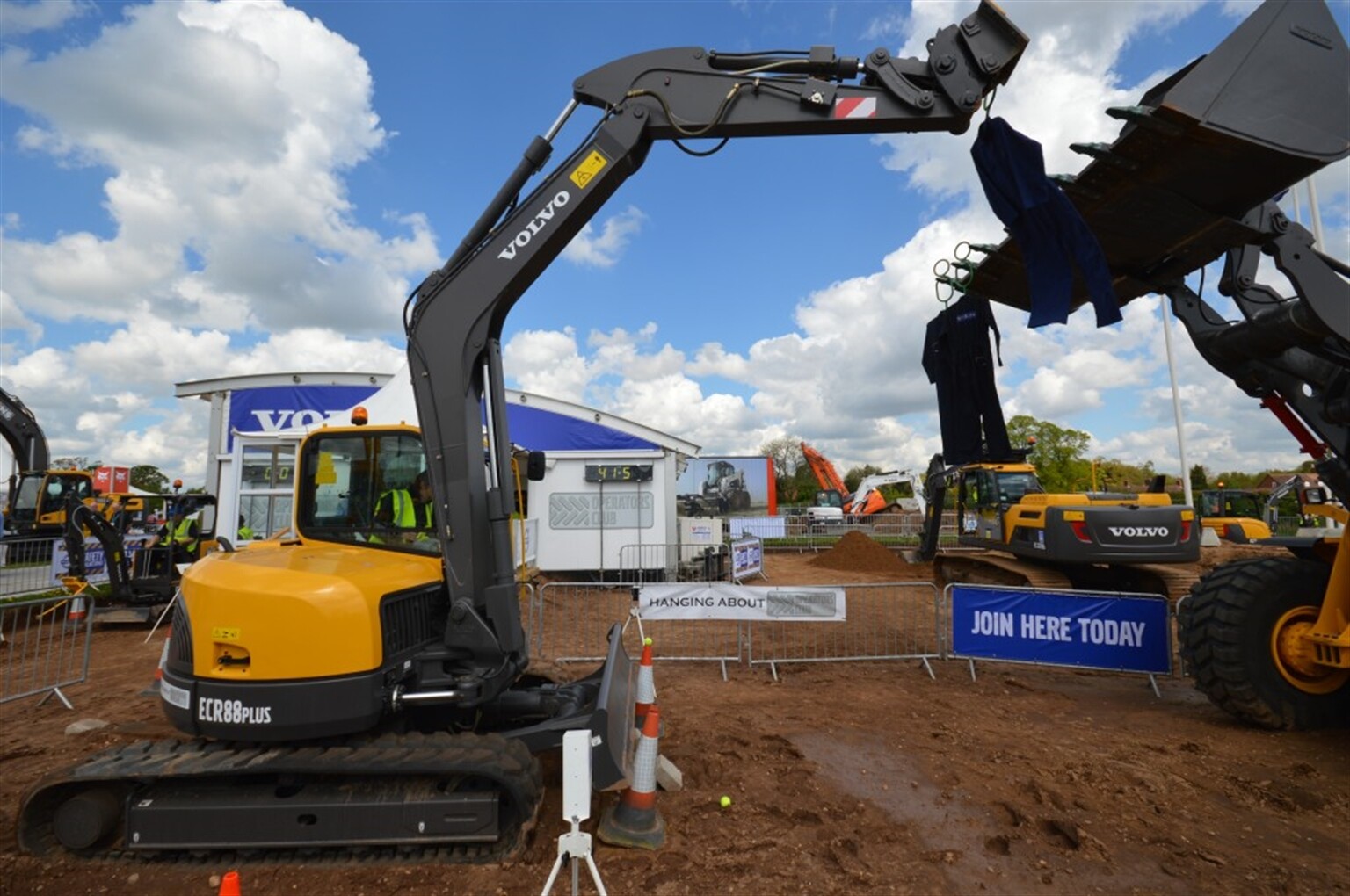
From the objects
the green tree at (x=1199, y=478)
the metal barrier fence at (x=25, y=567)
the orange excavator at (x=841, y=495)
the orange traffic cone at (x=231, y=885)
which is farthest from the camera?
the green tree at (x=1199, y=478)

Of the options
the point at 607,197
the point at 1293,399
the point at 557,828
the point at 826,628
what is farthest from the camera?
the point at 826,628

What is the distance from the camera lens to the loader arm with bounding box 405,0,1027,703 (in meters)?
4.25

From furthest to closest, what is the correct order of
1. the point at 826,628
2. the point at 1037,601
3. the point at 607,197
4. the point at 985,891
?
the point at 826,628
the point at 1037,601
the point at 607,197
the point at 985,891

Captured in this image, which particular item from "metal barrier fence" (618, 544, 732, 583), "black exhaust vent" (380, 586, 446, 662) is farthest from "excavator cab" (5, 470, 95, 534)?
"black exhaust vent" (380, 586, 446, 662)

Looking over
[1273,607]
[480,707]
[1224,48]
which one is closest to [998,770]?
[1273,607]

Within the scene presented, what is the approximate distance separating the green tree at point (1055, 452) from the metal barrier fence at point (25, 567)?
38549mm

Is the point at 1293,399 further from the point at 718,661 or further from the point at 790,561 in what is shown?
the point at 790,561

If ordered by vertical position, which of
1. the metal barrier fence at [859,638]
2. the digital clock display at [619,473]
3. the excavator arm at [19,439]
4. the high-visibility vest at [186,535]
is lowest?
the metal barrier fence at [859,638]

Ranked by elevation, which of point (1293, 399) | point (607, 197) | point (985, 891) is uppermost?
point (607, 197)

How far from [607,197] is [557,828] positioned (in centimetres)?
403

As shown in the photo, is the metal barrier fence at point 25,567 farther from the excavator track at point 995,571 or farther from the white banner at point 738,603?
the excavator track at point 995,571

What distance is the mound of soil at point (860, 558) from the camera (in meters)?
19.5

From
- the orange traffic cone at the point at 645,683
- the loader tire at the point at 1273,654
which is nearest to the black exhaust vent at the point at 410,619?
the orange traffic cone at the point at 645,683

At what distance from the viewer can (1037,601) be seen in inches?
303
